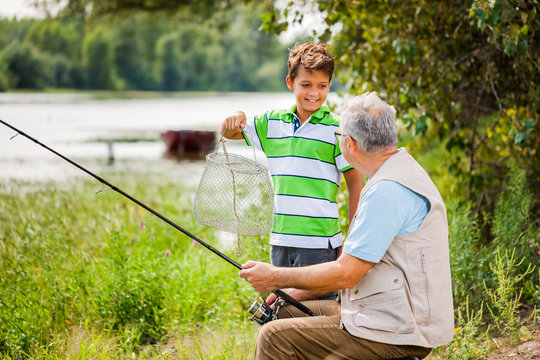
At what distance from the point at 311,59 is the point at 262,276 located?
45.5 inches

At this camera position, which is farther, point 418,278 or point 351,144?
point 351,144

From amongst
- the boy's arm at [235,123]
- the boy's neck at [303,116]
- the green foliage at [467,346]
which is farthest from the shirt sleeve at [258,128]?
the green foliage at [467,346]

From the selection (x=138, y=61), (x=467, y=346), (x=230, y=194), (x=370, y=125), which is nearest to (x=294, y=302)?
(x=230, y=194)

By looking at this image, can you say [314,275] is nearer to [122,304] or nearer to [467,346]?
[467,346]

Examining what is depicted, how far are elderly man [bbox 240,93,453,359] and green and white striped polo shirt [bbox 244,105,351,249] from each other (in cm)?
58

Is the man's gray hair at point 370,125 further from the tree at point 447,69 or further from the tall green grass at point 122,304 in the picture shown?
the tree at point 447,69

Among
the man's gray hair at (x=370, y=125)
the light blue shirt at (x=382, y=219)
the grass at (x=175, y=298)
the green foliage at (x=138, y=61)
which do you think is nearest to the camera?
the light blue shirt at (x=382, y=219)

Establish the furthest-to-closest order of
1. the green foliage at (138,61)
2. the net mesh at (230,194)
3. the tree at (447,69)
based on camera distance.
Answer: the green foliage at (138,61), the tree at (447,69), the net mesh at (230,194)

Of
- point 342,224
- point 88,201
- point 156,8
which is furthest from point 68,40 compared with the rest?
point 342,224

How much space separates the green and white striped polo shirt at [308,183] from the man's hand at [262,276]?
0.53m

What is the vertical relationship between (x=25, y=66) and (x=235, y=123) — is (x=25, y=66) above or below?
above

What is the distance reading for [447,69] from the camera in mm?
4152

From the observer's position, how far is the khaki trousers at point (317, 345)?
→ 2.18 m

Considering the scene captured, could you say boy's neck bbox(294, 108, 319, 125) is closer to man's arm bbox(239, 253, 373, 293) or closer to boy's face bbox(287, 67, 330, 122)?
boy's face bbox(287, 67, 330, 122)
